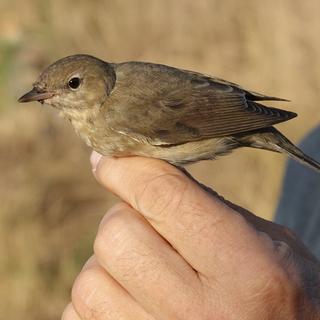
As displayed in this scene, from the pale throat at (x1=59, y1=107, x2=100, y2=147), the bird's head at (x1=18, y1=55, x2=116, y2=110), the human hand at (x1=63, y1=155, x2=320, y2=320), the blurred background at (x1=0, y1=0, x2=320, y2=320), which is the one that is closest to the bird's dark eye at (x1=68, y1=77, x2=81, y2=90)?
the bird's head at (x1=18, y1=55, x2=116, y2=110)

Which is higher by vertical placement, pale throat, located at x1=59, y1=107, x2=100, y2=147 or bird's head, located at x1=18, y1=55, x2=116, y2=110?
bird's head, located at x1=18, y1=55, x2=116, y2=110

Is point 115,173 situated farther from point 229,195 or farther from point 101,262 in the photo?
point 229,195

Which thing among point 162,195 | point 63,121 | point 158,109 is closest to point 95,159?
point 158,109

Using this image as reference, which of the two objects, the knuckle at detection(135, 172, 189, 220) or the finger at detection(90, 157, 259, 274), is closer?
the finger at detection(90, 157, 259, 274)

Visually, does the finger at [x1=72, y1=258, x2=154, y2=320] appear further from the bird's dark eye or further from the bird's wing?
the bird's dark eye

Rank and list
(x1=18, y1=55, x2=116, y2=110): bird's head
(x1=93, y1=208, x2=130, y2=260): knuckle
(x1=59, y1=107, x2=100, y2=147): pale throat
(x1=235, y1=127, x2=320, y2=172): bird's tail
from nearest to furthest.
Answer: (x1=93, y1=208, x2=130, y2=260): knuckle < (x1=59, y1=107, x2=100, y2=147): pale throat < (x1=18, y1=55, x2=116, y2=110): bird's head < (x1=235, y1=127, x2=320, y2=172): bird's tail

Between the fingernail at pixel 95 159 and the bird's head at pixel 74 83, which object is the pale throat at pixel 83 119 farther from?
the fingernail at pixel 95 159

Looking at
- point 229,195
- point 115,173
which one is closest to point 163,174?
point 115,173
